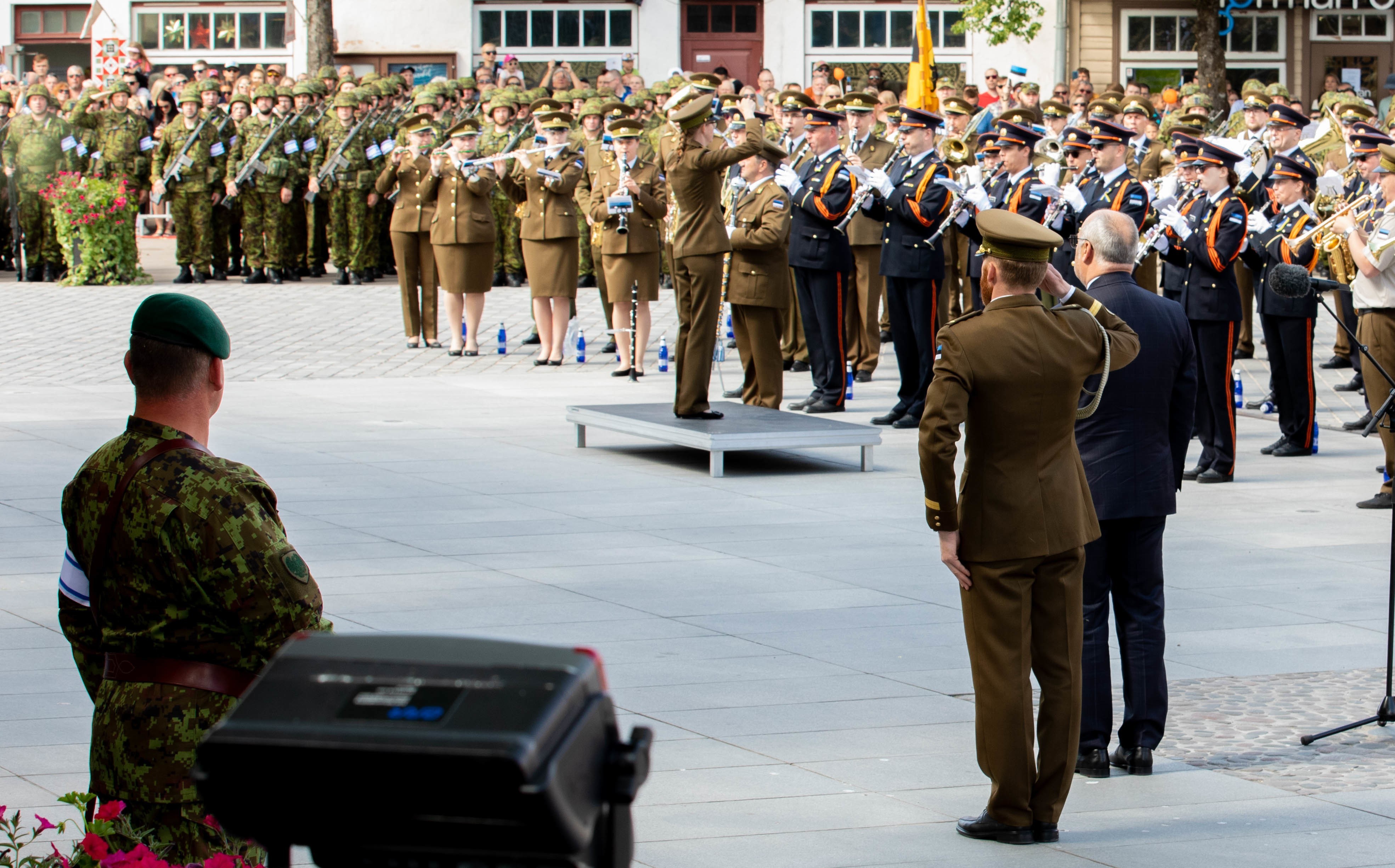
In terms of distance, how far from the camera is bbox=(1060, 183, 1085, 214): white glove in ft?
42.1

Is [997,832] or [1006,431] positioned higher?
[1006,431]

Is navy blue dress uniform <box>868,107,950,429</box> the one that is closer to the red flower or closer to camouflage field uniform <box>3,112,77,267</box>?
the red flower

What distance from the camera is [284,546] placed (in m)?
3.43

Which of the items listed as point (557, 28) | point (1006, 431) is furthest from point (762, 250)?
point (557, 28)

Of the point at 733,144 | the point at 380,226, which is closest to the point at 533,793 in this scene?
the point at 733,144

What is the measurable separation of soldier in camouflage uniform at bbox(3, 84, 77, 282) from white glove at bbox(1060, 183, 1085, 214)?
48.6 feet

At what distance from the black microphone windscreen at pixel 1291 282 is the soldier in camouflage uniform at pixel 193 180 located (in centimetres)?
1859

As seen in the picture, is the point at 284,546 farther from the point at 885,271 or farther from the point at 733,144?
the point at 885,271

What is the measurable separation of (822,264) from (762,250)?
2.51 feet

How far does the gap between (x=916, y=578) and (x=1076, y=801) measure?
9.75 ft

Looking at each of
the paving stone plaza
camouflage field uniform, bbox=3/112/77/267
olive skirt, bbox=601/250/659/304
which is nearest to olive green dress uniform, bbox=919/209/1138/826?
the paving stone plaza

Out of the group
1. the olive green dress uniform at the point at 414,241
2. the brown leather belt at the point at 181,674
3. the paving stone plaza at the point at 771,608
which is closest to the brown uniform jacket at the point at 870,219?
the paving stone plaza at the point at 771,608

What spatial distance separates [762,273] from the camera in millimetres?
13023

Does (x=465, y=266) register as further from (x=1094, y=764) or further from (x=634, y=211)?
(x=1094, y=764)
